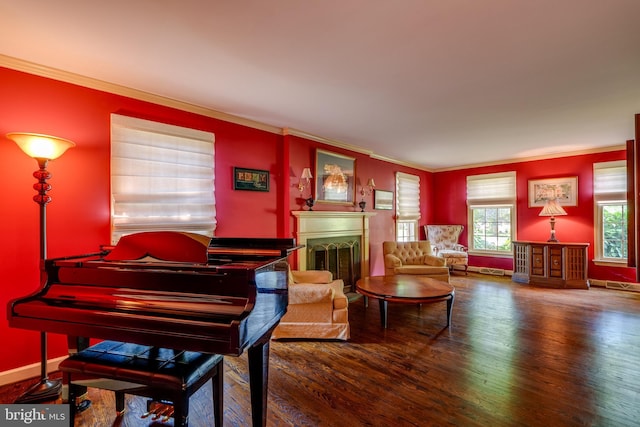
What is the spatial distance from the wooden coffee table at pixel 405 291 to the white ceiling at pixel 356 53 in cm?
204

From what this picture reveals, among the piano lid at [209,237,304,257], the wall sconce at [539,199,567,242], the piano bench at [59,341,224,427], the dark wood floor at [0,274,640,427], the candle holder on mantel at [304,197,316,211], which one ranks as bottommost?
the dark wood floor at [0,274,640,427]

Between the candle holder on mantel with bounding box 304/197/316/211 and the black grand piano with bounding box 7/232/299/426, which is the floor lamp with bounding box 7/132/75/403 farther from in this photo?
the candle holder on mantel with bounding box 304/197/316/211

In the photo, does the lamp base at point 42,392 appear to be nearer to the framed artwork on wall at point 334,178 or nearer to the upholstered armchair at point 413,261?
the framed artwork on wall at point 334,178

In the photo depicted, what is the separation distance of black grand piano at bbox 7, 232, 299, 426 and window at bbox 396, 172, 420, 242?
4.63 metres

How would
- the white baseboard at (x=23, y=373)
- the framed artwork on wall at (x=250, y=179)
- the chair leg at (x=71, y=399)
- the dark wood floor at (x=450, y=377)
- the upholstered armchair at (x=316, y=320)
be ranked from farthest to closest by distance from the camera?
1. the framed artwork on wall at (x=250, y=179)
2. the upholstered armchair at (x=316, y=320)
3. the white baseboard at (x=23, y=373)
4. the dark wood floor at (x=450, y=377)
5. the chair leg at (x=71, y=399)

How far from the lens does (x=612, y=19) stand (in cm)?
166

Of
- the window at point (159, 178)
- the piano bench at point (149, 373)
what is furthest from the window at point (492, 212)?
the piano bench at point (149, 373)

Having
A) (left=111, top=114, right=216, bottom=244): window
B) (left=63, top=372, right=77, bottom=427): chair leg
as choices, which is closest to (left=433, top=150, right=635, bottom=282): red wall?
(left=111, top=114, right=216, bottom=244): window

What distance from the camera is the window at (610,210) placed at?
4.71 meters

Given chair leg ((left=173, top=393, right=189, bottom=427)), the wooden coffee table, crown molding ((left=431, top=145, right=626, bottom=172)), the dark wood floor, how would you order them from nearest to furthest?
chair leg ((left=173, top=393, right=189, bottom=427)), the dark wood floor, the wooden coffee table, crown molding ((left=431, top=145, right=626, bottom=172))

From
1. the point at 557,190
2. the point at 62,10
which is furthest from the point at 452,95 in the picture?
the point at 557,190

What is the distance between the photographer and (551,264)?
5008mm

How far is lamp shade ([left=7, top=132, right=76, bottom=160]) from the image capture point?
6.06 feet

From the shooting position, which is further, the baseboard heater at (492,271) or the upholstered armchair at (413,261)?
the baseboard heater at (492,271)
